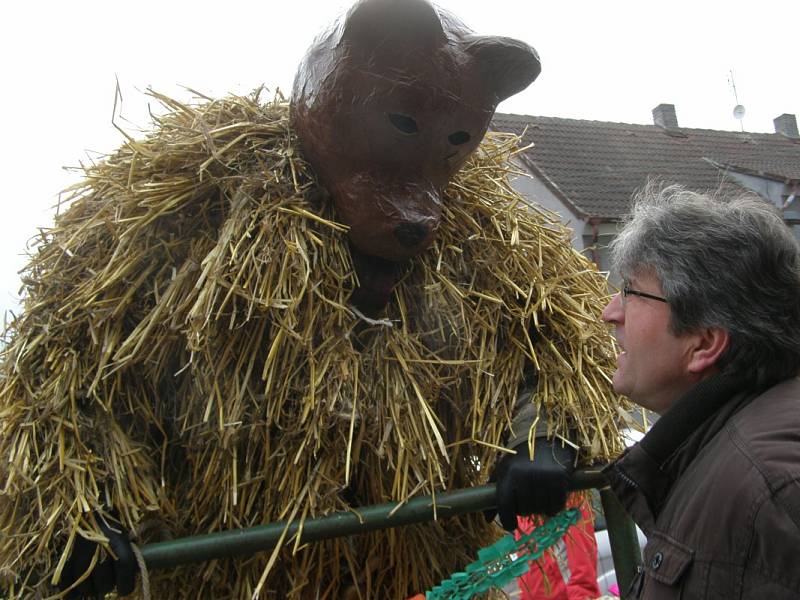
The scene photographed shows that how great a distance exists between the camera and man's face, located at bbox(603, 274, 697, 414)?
1.22m

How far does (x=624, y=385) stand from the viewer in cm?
133

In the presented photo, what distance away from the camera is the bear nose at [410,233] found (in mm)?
1386

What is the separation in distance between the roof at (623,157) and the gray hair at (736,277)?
A: 23.9 ft

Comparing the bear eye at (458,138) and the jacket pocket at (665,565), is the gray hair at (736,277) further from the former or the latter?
the bear eye at (458,138)

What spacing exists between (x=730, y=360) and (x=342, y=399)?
2.40 ft

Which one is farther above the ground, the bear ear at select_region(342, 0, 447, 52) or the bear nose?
the bear ear at select_region(342, 0, 447, 52)

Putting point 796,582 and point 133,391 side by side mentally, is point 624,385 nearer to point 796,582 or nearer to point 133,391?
point 796,582

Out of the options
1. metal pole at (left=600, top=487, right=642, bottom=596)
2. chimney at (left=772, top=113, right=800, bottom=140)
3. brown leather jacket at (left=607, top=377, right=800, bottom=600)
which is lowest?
metal pole at (left=600, top=487, right=642, bottom=596)

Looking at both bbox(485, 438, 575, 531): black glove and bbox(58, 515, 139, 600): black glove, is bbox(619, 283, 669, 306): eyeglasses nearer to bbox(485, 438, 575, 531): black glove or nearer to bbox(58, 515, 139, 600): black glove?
bbox(485, 438, 575, 531): black glove

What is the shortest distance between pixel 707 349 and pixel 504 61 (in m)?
0.70

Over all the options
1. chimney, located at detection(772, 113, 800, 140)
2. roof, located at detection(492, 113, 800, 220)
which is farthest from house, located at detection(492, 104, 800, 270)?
chimney, located at detection(772, 113, 800, 140)

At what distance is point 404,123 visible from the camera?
138 centimetres

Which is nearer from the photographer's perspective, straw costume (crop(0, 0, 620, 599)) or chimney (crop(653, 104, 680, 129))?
→ straw costume (crop(0, 0, 620, 599))

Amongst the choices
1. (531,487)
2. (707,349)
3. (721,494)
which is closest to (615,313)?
(707,349)
